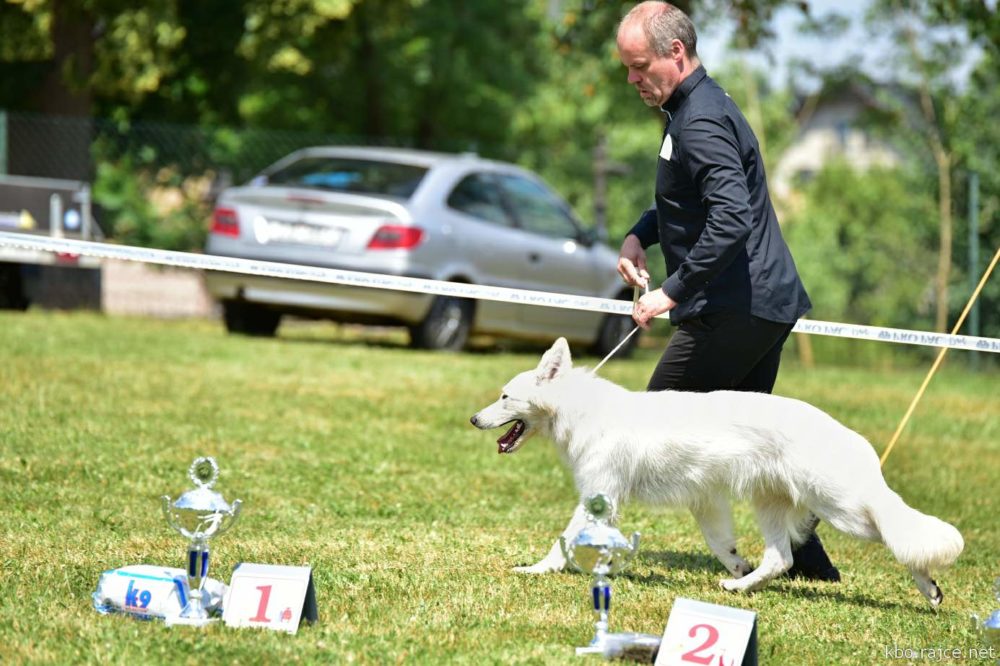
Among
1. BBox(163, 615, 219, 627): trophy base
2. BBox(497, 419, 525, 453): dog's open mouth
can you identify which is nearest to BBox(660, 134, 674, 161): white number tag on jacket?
BBox(497, 419, 525, 453): dog's open mouth

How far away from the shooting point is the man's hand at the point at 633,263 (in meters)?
5.75

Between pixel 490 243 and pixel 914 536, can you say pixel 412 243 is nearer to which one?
pixel 490 243

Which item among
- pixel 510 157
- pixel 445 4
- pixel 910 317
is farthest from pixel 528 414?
pixel 445 4

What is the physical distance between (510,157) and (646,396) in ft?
54.6

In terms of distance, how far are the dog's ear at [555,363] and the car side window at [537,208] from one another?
873cm

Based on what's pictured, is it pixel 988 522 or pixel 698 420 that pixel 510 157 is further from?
pixel 698 420

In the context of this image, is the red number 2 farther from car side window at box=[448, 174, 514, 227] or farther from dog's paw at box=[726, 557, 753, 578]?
car side window at box=[448, 174, 514, 227]

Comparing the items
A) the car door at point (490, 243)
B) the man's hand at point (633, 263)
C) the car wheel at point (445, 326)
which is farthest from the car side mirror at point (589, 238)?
the man's hand at point (633, 263)

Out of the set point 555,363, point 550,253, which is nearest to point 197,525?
point 555,363

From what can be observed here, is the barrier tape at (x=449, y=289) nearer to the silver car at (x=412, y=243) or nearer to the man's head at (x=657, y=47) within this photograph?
the man's head at (x=657, y=47)

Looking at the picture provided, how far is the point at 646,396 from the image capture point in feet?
18.3

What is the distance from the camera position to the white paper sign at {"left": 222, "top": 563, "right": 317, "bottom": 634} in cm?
447

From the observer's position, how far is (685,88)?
5.41m

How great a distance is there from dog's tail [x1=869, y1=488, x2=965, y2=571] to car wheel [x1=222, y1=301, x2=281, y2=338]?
9330 mm
